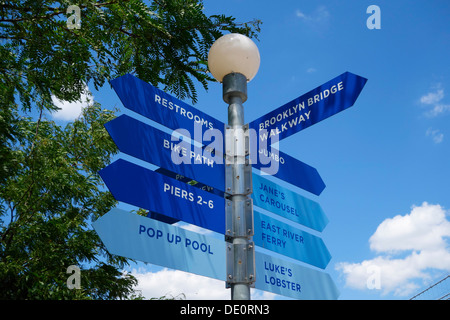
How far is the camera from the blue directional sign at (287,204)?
12.8ft

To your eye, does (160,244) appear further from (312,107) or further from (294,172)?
(294,172)

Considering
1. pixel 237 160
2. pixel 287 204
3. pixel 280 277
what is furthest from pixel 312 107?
pixel 280 277

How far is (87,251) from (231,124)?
21.0 feet

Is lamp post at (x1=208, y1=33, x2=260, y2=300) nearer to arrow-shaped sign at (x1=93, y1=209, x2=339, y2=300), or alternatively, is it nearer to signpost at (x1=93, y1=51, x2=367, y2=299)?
signpost at (x1=93, y1=51, x2=367, y2=299)

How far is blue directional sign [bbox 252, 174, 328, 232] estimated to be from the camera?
3.90 m

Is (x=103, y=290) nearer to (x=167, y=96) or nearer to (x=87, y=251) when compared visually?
(x=87, y=251)

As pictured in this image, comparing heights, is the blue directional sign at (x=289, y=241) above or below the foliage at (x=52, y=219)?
below

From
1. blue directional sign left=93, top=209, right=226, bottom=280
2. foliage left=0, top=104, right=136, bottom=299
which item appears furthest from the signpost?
foliage left=0, top=104, right=136, bottom=299

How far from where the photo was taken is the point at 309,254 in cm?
406

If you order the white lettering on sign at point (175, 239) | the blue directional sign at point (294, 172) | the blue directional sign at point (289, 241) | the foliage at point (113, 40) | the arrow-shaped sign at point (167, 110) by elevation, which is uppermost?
the foliage at point (113, 40)

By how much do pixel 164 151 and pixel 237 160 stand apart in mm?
559

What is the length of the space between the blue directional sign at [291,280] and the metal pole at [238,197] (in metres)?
0.28

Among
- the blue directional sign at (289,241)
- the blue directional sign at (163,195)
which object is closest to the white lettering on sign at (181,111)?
the blue directional sign at (163,195)

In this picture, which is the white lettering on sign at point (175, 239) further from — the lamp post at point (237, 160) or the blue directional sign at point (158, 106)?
the blue directional sign at point (158, 106)
